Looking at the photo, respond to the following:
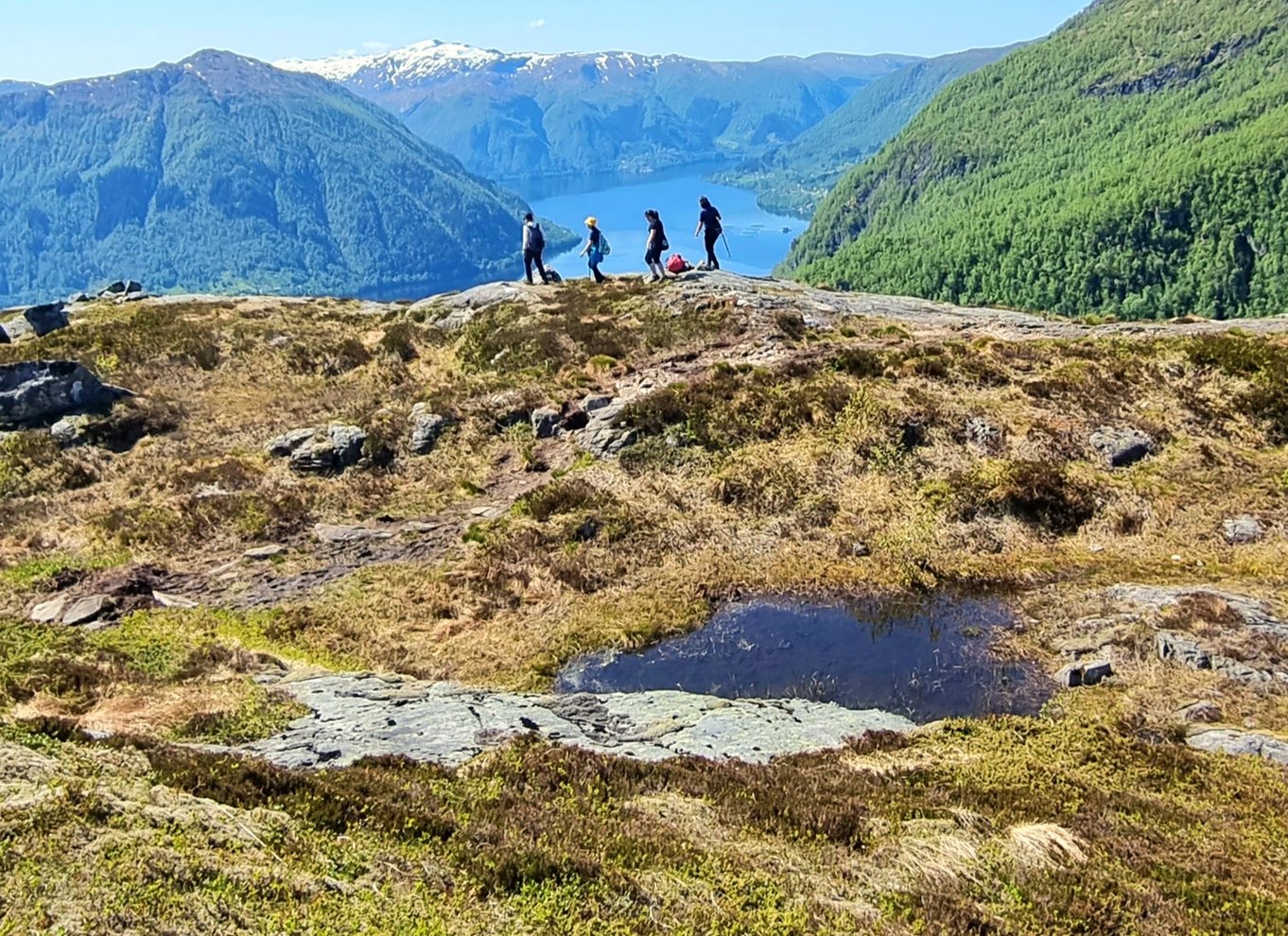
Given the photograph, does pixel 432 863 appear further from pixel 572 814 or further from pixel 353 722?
pixel 353 722

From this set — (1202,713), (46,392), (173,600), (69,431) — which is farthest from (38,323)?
(1202,713)

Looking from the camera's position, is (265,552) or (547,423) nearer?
(265,552)

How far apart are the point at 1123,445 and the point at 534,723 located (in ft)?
59.1

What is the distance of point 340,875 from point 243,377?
31922mm

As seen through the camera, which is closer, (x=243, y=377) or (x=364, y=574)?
(x=364, y=574)

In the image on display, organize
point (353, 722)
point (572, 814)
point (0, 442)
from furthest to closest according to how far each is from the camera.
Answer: point (0, 442), point (353, 722), point (572, 814)

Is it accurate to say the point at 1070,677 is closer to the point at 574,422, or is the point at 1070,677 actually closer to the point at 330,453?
the point at 574,422

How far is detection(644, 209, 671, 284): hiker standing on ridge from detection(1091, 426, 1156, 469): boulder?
20.4 meters

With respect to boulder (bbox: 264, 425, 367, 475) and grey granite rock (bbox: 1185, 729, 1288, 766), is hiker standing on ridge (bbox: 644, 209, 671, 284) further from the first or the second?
grey granite rock (bbox: 1185, 729, 1288, 766)

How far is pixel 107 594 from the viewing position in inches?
712

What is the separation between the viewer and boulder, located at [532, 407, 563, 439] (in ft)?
88.8

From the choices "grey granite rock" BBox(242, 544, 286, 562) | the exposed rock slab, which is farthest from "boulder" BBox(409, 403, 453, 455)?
the exposed rock slab

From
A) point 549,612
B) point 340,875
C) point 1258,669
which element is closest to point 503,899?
point 340,875

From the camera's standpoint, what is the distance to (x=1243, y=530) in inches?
745
